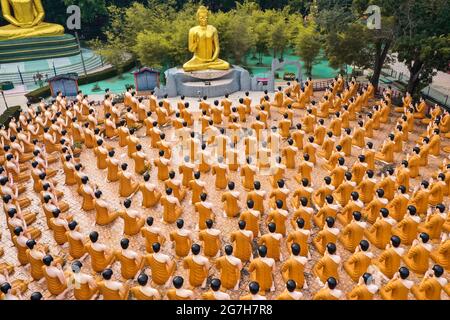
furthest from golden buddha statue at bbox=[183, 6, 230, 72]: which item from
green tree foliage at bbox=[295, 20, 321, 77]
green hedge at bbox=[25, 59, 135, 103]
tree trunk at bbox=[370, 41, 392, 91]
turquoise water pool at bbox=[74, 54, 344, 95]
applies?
green hedge at bbox=[25, 59, 135, 103]

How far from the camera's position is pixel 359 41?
19.0 m

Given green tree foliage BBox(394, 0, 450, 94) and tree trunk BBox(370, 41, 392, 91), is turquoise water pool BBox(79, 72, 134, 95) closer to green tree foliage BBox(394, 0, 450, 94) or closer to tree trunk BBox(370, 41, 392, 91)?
tree trunk BBox(370, 41, 392, 91)

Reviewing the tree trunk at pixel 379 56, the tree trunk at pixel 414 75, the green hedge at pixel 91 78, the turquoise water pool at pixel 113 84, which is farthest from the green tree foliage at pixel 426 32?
the green hedge at pixel 91 78

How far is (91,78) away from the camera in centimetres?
2552

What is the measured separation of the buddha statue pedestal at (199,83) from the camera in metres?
20.0

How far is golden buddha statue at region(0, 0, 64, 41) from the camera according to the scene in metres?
26.5

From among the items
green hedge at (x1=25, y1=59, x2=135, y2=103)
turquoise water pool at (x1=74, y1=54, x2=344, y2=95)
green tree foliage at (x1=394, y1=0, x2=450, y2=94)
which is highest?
green tree foliage at (x1=394, y1=0, x2=450, y2=94)

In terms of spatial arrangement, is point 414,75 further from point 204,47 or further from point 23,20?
point 23,20

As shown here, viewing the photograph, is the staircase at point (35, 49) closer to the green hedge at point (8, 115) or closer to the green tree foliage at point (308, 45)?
the green hedge at point (8, 115)

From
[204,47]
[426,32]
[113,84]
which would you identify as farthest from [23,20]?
[426,32]

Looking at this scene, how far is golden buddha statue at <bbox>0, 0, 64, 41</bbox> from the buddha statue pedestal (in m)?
12.7

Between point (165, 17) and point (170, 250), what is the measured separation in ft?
74.8

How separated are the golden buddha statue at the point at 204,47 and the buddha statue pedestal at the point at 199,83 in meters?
0.31

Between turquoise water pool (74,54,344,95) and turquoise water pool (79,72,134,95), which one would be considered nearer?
turquoise water pool (79,72,134,95)
